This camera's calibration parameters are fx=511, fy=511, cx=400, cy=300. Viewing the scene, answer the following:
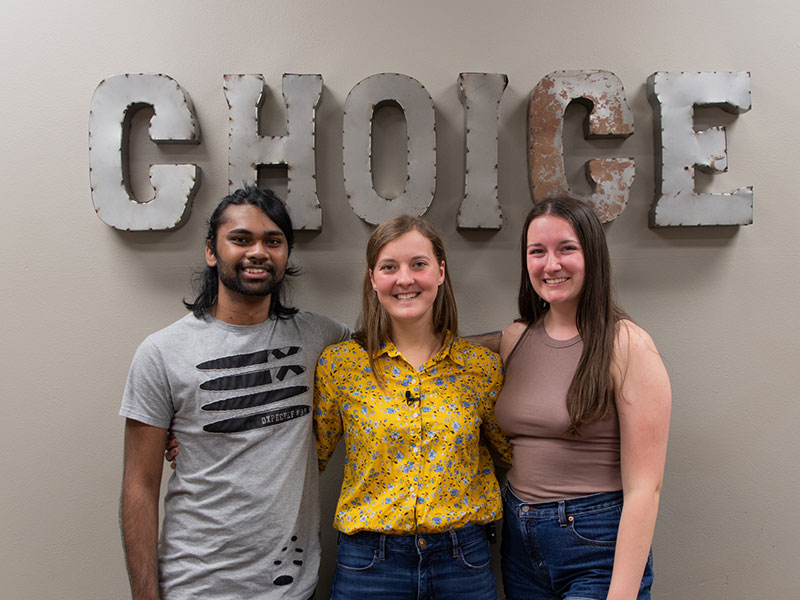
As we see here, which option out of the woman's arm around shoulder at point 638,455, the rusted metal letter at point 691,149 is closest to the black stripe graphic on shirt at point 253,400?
the woman's arm around shoulder at point 638,455

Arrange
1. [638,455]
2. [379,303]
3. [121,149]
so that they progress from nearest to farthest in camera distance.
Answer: [638,455] → [379,303] → [121,149]

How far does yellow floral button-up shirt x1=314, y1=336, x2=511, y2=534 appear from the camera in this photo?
4.32ft

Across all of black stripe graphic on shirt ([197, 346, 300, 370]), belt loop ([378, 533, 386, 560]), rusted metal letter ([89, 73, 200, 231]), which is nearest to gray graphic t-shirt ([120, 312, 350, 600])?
black stripe graphic on shirt ([197, 346, 300, 370])

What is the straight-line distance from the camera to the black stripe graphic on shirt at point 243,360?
141 cm

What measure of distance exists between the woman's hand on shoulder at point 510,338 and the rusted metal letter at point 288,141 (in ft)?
2.35

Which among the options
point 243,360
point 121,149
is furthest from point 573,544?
point 121,149

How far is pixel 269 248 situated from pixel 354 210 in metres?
0.37

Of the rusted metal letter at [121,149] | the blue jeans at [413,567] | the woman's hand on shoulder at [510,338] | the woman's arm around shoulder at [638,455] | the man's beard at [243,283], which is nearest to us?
the woman's arm around shoulder at [638,455]

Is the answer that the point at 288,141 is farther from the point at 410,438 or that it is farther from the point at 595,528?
the point at 595,528

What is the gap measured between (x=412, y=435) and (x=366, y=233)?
0.77m

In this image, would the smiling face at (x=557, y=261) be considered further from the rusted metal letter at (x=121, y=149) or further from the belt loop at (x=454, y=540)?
the rusted metal letter at (x=121, y=149)

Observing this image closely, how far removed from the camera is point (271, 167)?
5.76 ft

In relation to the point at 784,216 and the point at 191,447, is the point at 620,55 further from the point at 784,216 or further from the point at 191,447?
the point at 191,447

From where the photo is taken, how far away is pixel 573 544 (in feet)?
4.28
